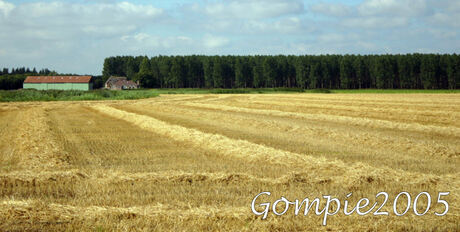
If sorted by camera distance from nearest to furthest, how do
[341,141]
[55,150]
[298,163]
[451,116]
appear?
1. [298,163]
2. [55,150]
3. [341,141]
4. [451,116]

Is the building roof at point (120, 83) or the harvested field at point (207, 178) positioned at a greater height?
Result: the building roof at point (120, 83)

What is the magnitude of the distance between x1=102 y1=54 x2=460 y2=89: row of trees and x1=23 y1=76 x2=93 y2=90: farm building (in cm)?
1649

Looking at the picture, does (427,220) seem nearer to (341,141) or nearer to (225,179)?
(225,179)

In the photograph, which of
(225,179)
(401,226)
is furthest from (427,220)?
(225,179)

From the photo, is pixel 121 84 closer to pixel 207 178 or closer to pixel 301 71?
pixel 301 71

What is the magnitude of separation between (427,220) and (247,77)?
149 meters

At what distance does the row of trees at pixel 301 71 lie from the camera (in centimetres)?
13038

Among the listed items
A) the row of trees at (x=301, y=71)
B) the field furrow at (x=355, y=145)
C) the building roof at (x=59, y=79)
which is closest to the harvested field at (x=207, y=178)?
the field furrow at (x=355, y=145)

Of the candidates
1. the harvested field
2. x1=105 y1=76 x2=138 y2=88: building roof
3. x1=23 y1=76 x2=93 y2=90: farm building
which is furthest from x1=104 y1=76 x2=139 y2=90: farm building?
the harvested field

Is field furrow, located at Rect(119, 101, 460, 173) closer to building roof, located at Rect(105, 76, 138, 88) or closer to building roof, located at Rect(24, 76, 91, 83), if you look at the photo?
building roof, located at Rect(24, 76, 91, 83)

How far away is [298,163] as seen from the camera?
13.9 meters

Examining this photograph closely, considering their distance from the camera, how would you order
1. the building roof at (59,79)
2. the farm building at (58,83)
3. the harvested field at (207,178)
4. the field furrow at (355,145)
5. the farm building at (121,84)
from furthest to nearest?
→ the farm building at (121,84) < the building roof at (59,79) < the farm building at (58,83) < the field furrow at (355,145) < the harvested field at (207,178)

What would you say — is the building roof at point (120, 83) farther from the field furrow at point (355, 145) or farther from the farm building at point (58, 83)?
the field furrow at point (355, 145)

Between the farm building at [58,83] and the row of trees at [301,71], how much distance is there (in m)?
16.5
